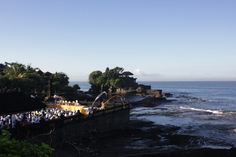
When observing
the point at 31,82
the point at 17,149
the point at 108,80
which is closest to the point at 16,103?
the point at 17,149

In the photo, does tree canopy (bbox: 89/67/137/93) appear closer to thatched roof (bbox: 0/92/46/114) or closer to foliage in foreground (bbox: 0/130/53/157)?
thatched roof (bbox: 0/92/46/114)

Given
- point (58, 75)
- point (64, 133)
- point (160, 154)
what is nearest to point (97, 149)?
point (64, 133)

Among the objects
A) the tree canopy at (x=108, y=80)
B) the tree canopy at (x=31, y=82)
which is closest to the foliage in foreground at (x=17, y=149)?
the tree canopy at (x=31, y=82)

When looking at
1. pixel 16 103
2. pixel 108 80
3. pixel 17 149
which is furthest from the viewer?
pixel 108 80

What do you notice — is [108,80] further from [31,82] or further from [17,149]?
[17,149]

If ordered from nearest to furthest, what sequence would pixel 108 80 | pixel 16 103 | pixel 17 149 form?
pixel 17 149, pixel 16 103, pixel 108 80

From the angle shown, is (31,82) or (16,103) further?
(31,82)

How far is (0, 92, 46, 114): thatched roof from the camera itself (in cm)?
2892

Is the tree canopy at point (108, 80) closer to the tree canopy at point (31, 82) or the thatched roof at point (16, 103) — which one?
the tree canopy at point (31, 82)

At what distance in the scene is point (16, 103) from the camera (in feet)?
97.2

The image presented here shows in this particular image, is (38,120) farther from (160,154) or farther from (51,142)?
(160,154)

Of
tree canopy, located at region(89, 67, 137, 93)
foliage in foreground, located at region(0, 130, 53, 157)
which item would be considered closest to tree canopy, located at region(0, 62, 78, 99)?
tree canopy, located at region(89, 67, 137, 93)

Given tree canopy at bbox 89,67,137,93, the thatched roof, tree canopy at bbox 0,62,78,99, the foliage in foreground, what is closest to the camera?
the foliage in foreground

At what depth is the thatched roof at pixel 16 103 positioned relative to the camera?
28.9m
